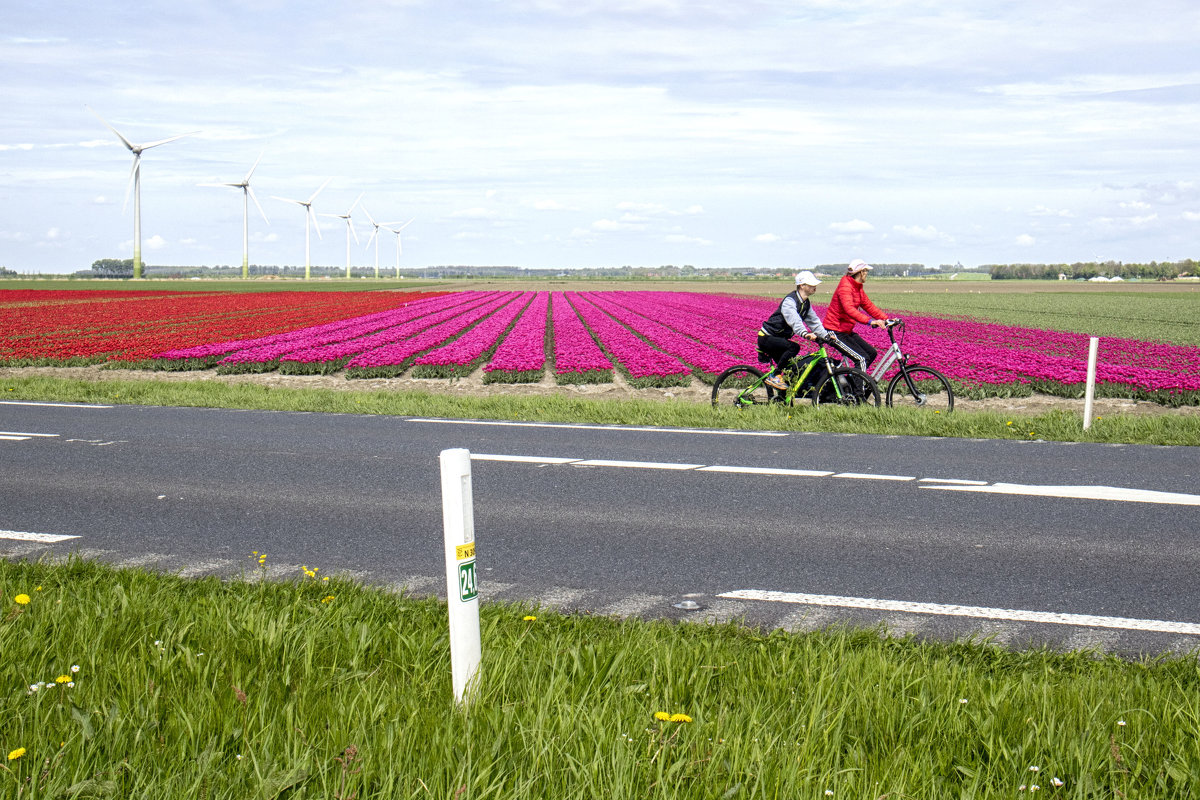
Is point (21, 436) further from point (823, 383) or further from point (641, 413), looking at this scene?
point (823, 383)

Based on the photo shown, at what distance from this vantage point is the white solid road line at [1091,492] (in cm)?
686

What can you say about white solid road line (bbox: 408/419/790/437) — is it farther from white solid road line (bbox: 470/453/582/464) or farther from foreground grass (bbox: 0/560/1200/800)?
foreground grass (bbox: 0/560/1200/800)

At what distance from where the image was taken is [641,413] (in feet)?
38.0

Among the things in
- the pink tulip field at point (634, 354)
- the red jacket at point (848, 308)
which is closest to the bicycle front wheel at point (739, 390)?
the pink tulip field at point (634, 354)

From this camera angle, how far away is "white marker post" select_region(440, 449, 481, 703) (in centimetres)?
287

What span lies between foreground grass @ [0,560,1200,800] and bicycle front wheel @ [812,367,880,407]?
7929 mm

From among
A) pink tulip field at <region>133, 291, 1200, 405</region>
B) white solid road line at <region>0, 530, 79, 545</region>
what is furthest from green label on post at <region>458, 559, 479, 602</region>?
pink tulip field at <region>133, 291, 1200, 405</region>

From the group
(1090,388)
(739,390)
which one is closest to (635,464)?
(1090,388)

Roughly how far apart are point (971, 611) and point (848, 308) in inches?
291

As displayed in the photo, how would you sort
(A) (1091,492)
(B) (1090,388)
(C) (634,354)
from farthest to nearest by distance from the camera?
1. (C) (634,354)
2. (B) (1090,388)
3. (A) (1091,492)

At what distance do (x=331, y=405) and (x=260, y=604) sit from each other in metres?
8.46

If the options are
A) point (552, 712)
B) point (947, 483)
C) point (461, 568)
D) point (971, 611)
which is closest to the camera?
point (461, 568)

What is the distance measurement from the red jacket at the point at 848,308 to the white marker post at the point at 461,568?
356 inches

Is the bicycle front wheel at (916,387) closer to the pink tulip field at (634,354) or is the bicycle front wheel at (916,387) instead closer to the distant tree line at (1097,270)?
the pink tulip field at (634,354)
